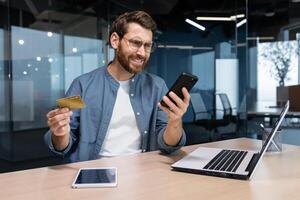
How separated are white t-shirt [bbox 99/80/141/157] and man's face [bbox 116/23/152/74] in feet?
0.52

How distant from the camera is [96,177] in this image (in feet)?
3.33

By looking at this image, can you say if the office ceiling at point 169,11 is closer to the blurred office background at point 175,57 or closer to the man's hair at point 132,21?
the blurred office background at point 175,57

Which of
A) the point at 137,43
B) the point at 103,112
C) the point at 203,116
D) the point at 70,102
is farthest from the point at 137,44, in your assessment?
the point at 203,116

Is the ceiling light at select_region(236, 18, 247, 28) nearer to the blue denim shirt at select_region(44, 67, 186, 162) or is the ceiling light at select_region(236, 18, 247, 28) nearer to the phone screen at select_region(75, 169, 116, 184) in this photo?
the blue denim shirt at select_region(44, 67, 186, 162)

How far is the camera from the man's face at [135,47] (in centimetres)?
145

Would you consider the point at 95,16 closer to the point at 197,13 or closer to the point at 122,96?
the point at 197,13

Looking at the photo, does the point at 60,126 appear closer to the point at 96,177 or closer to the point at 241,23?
the point at 96,177

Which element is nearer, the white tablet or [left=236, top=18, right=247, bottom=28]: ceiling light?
the white tablet

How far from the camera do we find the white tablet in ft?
3.10

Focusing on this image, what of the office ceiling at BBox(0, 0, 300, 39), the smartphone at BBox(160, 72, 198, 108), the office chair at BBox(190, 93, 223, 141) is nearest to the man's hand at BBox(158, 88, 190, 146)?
the smartphone at BBox(160, 72, 198, 108)

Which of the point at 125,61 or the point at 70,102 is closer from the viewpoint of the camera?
the point at 70,102

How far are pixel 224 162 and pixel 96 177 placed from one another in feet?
1.41

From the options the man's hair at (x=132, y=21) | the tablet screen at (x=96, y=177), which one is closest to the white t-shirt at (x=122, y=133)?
the man's hair at (x=132, y=21)

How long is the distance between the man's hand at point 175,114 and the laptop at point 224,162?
0.29 ft
